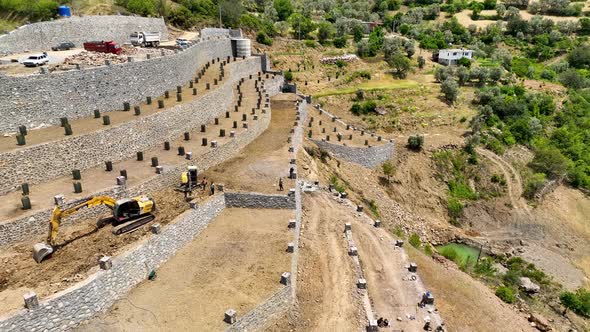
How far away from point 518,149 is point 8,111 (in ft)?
165

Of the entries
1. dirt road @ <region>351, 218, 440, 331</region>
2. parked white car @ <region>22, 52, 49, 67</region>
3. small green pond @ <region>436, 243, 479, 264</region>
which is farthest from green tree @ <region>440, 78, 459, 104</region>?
parked white car @ <region>22, 52, 49, 67</region>

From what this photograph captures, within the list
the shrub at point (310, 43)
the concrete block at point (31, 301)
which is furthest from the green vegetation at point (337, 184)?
the shrub at point (310, 43)

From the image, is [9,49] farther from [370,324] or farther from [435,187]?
[435,187]

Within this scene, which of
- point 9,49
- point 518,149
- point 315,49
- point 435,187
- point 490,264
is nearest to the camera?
point 490,264

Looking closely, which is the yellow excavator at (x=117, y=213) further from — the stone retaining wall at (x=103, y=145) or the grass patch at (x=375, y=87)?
the grass patch at (x=375, y=87)

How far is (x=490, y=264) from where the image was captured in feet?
106

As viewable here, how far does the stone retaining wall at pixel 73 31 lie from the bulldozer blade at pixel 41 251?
25.1 m

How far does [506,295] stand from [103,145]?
26723 mm

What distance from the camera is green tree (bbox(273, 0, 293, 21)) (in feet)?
286

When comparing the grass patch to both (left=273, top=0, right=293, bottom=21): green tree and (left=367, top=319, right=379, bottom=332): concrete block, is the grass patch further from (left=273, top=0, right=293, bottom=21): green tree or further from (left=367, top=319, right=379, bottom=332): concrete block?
(left=367, top=319, right=379, bottom=332): concrete block

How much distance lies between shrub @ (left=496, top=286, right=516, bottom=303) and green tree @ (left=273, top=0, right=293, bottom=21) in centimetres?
7281

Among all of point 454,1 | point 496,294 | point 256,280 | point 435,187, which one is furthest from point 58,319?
point 454,1

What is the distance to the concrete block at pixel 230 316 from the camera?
1567 centimetres

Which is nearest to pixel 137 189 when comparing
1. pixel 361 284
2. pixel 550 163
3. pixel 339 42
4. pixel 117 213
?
pixel 117 213
